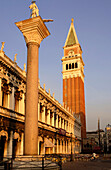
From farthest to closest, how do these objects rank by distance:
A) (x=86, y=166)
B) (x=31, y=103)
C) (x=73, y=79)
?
(x=73, y=79)
(x=86, y=166)
(x=31, y=103)

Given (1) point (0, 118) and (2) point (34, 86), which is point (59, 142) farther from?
(2) point (34, 86)

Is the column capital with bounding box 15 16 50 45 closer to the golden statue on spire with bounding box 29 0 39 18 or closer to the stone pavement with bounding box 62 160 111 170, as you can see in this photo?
the golden statue on spire with bounding box 29 0 39 18

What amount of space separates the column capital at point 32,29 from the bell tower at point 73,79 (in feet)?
241

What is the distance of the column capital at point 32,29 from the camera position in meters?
17.2

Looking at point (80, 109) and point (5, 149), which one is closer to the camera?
point (5, 149)

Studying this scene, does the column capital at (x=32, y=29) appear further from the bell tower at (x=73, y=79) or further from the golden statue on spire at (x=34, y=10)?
the bell tower at (x=73, y=79)

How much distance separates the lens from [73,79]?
95.5m

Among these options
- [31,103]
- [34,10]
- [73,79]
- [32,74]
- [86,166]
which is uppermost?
[73,79]

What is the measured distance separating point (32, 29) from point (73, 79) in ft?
258

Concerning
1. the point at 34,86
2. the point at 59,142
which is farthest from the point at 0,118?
the point at 59,142

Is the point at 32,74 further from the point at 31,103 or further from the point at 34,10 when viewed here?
the point at 34,10

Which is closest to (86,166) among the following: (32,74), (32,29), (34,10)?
(32,74)

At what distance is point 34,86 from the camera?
16.5 meters

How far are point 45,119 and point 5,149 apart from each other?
622 inches
